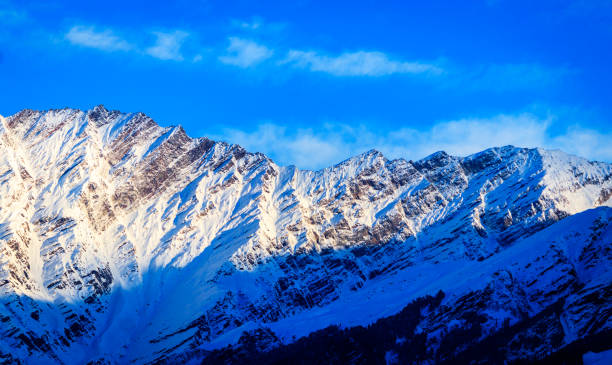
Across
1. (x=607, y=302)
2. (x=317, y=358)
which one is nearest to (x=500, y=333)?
(x=317, y=358)

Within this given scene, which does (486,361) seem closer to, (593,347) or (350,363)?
(350,363)

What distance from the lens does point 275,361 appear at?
19788 cm

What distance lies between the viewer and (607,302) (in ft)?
462

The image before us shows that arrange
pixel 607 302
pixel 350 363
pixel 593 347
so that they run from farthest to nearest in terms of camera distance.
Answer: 1. pixel 350 363
2. pixel 607 302
3. pixel 593 347

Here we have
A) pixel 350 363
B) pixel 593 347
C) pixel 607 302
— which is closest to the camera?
pixel 593 347

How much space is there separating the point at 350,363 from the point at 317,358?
7.86 metres

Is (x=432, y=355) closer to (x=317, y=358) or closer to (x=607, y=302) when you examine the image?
(x=317, y=358)

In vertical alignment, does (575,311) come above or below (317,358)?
below

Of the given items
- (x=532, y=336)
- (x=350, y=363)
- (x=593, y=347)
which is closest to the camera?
(x=593, y=347)

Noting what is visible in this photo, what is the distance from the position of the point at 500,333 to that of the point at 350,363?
3577 centimetres

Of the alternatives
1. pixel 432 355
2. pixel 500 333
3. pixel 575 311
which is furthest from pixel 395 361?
pixel 575 311

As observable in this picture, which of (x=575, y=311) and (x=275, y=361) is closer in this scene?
(x=575, y=311)

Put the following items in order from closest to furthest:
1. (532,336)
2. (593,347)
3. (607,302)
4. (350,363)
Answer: (593,347) < (607,302) < (532,336) < (350,363)

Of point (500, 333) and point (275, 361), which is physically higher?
point (275, 361)
